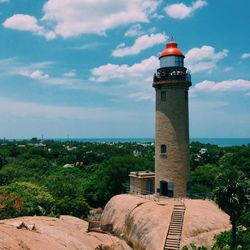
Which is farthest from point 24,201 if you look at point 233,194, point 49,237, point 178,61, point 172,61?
point 233,194

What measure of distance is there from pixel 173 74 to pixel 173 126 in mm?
4849

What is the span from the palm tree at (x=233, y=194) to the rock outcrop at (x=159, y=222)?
2975mm

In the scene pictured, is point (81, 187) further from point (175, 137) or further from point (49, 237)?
point (49, 237)

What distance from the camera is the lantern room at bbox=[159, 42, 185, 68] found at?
1331 inches

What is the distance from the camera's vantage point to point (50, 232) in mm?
24328

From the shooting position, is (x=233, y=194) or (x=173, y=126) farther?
(x=173, y=126)

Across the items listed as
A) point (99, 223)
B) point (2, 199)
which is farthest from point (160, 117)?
point (2, 199)

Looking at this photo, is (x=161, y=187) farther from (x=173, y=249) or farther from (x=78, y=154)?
(x=78, y=154)

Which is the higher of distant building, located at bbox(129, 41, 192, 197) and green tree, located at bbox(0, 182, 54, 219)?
distant building, located at bbox(129, 41, 192, 197)

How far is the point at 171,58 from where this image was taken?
33.8m

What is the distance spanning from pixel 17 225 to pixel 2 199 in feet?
39.8

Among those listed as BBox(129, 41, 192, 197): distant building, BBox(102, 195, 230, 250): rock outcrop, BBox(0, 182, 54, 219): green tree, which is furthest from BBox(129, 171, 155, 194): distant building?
BBox(0, 182, 54, 219): green tree

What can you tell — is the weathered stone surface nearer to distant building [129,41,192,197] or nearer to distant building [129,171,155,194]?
distant building [129,41,192,197]

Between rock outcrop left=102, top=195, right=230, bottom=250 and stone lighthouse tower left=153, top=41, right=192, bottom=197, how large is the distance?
2.50 m
